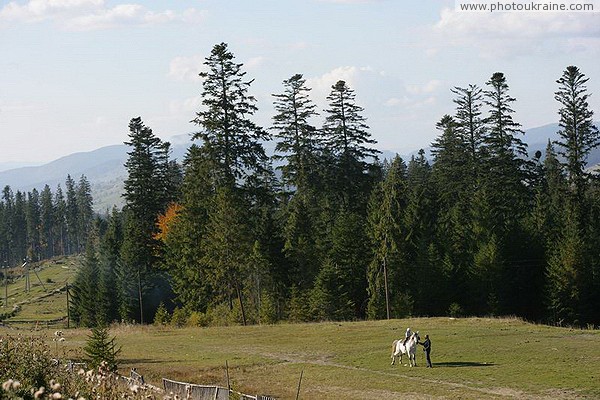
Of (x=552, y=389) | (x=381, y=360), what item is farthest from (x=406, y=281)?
(x=552, y=389)

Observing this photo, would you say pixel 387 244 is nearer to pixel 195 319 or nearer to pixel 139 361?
pixel 195 319

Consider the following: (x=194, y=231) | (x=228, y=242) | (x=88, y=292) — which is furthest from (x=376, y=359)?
(x=88, y=292)

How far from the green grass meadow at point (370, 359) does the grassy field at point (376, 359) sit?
5 cm

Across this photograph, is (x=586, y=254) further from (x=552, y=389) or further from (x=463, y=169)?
(x=552, y=389)

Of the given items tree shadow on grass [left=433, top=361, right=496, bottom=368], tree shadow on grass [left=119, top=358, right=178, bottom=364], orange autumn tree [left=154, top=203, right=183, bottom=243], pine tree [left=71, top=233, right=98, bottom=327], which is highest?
orange autumn tree [left=154, top=203, right=183, bottom=243]

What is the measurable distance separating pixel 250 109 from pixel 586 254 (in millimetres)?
32596

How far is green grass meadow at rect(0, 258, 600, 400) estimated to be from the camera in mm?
30172

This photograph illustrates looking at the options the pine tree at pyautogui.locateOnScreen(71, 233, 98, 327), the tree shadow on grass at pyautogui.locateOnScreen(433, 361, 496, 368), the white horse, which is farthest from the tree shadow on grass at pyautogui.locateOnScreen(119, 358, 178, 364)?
the pine tree at pyautogui.locateOnScreen(71, 233, 98, 327)

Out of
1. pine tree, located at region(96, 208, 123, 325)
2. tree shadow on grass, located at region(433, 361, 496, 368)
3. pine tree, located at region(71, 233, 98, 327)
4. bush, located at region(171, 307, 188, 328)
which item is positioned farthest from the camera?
pine tree, located at region(71, 233, 98, 327)

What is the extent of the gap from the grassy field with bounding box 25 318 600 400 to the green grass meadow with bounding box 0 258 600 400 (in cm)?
5

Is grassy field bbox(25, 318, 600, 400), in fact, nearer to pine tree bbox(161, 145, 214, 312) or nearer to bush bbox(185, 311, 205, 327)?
bush bbox(185, 311, 205, 327)

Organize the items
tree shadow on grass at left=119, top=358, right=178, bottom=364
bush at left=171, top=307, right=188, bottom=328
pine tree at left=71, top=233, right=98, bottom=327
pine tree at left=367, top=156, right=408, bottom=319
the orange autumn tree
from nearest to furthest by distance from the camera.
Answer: tree shadow on grass at left=119, top=358, right=178, bottom=364 → pine tree at left=367, top=156, right=408, bottom=319 → bush at left=171, top=307, right=188, bottom=328 → the orange autumn tree → pine tree at left=71, top=233, right=98, bottom=327

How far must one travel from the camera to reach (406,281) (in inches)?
2657

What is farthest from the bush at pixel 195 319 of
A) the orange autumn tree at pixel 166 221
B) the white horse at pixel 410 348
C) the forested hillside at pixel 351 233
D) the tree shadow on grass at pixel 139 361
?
the white horse at pixel 410 348
